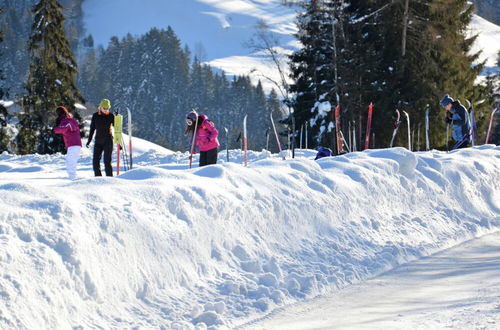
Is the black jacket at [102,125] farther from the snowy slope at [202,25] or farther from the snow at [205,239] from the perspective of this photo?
the snowy slope at [202,25]

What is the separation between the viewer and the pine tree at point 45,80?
102 ft

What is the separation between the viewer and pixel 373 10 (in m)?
29.3

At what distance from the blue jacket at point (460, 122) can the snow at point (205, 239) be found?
598cm

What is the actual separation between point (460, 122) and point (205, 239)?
34.5 ft

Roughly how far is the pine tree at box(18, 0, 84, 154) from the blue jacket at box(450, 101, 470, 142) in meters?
21.1

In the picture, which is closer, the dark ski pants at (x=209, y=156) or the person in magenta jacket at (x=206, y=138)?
the person in magenta jacket at (x=206, y=138)

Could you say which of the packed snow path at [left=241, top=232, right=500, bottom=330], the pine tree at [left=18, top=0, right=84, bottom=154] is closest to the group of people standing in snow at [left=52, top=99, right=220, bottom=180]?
the packed snow path at [left=241, top=232, right=500, bottom=330]

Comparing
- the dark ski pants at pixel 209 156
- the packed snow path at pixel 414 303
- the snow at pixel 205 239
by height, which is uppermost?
the dark ski pants at pixel 209 156

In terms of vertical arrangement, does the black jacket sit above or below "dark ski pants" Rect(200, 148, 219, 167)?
above

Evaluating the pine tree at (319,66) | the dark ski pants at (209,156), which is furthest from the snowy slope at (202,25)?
the dark ski pants at (209,156)

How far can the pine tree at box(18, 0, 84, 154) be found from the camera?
1220 inches

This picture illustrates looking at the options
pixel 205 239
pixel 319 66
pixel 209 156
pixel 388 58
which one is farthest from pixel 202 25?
pixel 205 239

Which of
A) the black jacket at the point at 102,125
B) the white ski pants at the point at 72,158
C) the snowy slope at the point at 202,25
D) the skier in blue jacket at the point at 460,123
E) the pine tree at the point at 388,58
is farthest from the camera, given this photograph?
the snowy slope at the point at 202,25

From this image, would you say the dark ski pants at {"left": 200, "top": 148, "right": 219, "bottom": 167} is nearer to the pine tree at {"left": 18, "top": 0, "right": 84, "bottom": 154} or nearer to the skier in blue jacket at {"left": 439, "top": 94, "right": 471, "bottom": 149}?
the skier in blue jacket at {"left": 439, "top": 94, "right": 471, "bottom": 149}
